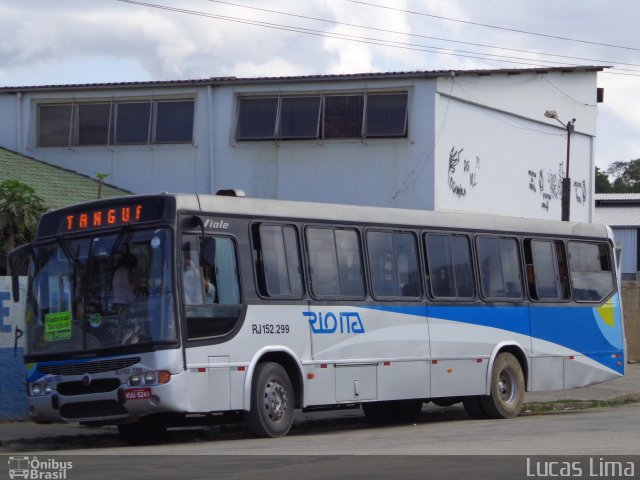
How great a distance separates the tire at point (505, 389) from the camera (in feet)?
58.6

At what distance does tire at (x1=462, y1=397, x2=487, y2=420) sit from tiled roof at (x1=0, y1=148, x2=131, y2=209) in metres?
11.0

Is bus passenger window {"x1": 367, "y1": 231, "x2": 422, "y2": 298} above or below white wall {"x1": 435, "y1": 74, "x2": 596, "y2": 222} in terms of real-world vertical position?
below

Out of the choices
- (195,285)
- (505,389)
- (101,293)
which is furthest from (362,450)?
(505,389)

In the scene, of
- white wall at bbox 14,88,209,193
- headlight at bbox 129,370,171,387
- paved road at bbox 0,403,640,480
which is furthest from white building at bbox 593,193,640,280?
headlight at bbox 129,370,171,387

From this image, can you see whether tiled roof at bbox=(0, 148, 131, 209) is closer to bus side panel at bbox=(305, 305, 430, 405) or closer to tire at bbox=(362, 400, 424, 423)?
tire at bbox=(362, 400, 424, 423)

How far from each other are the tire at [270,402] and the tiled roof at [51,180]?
469 inches

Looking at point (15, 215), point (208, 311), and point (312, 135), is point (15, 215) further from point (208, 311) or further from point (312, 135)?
point (312, 135)

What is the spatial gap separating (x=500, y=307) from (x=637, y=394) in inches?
223

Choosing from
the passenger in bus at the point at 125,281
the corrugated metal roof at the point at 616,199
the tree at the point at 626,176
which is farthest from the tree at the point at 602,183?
the passenger in bus at the point at 125,281

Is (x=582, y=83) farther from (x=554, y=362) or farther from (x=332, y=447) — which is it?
(x=332, y=447)

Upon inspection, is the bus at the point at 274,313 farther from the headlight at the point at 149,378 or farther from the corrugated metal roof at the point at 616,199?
the corrugated metal roof at the point at 616,199

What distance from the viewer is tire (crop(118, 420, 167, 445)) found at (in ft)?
50.1

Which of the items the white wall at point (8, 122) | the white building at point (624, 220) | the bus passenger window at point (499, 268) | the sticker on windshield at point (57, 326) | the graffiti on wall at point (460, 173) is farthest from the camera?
the white building at point (624, 220)

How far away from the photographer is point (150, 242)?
44.7 ft
